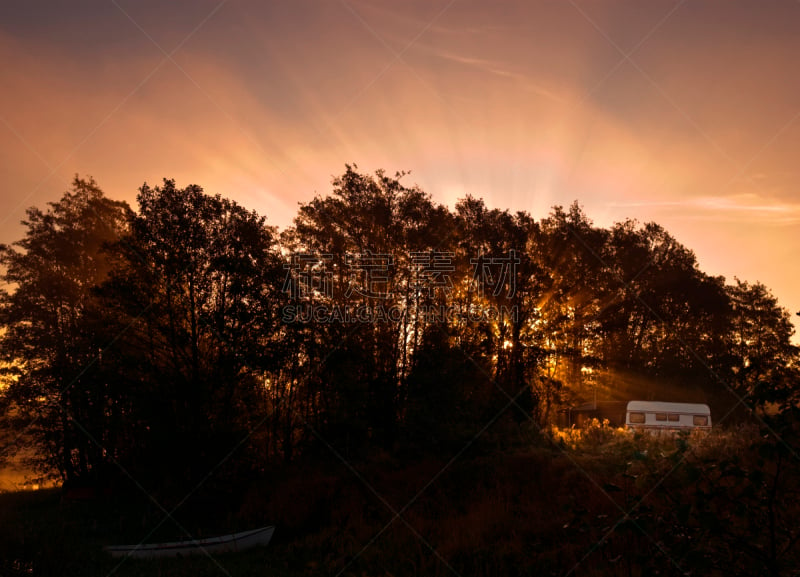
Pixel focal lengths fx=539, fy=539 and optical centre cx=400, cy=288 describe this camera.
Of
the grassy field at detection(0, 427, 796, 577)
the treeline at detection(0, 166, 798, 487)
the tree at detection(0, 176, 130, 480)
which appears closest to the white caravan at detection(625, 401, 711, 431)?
the treeline at detection(0, 166, 798, 487)

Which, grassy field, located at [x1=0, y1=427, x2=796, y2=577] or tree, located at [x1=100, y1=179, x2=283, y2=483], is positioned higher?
tree, located at [x1=100, y1=179, x2=283, y2=483]

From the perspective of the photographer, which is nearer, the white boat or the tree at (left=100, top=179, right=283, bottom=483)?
the white boat

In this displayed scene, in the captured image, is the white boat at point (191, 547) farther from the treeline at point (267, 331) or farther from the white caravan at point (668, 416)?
the white caravan at point (668, 416)

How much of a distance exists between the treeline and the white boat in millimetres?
7371

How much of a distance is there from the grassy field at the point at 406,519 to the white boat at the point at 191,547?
16.2 inches

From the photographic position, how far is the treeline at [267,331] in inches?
1011

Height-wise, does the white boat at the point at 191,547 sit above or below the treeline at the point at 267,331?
below

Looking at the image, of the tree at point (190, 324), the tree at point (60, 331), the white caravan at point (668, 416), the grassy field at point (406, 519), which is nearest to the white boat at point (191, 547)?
the grassy field at point (406, 519)

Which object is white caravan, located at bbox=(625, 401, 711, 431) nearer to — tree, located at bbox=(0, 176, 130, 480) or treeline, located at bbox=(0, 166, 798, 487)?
treeline, located at bbox=(0, 166, 798, 487)

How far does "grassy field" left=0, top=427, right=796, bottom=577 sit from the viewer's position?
47.7ft

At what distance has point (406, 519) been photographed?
1914 cm

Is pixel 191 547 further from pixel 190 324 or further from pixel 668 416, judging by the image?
pixel 668 416

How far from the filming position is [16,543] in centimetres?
1656

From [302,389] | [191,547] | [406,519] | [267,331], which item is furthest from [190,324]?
[406,519]
